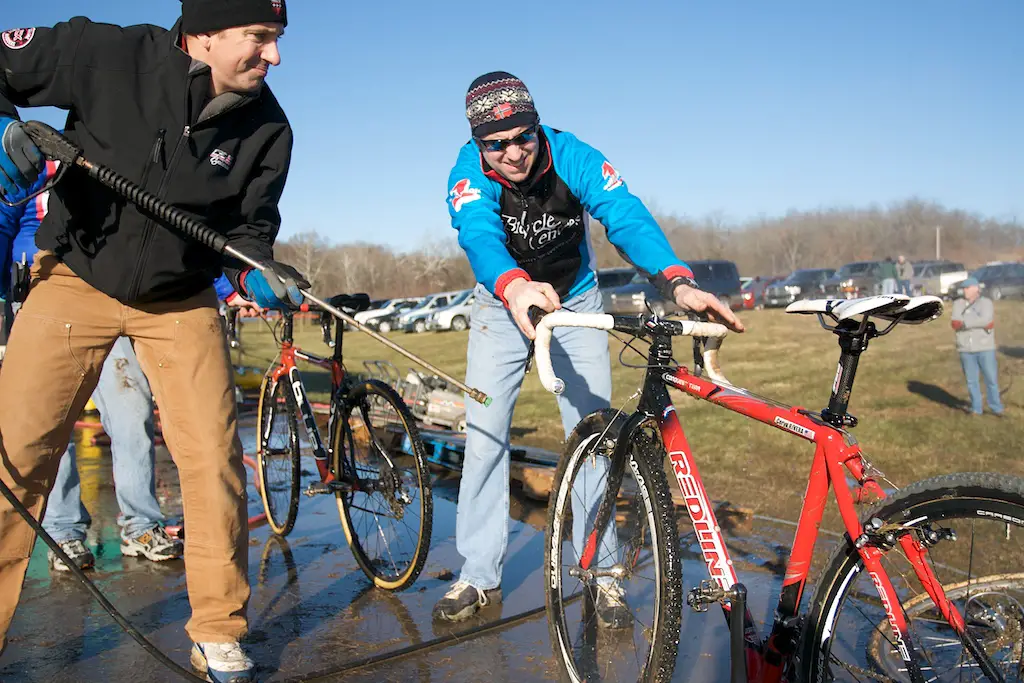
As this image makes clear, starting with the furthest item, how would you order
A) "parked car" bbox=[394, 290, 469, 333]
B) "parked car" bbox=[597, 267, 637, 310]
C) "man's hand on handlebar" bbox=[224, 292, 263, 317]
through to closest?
"parked car" bbox=[394, 290, 469, 333], "parked car" bbox=[597, 267, 637, 310], "man's hand on handlebar" bbox=[224, 292, 263, 317]

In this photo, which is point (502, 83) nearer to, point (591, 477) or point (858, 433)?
point (591, 477)

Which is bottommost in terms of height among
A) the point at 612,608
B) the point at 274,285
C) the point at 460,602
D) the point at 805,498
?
the point at 460,602

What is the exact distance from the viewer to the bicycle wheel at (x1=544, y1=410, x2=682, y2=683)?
296 centimetres

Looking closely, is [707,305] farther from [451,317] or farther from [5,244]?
[451,317]

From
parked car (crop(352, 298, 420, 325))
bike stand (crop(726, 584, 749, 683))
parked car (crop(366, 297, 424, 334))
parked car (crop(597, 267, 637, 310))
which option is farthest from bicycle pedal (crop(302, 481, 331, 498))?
parked car (crop(352, 298, 420, 325))

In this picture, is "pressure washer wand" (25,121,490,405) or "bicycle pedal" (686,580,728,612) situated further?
"pressure washer wand" (25,121,490,405)

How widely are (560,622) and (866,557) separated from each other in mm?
1152

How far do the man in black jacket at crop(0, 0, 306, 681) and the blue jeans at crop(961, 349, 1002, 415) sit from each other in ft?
35.2

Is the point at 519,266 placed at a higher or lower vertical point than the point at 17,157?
lower

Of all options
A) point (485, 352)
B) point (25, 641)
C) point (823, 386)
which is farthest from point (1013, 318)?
point (25, 641)

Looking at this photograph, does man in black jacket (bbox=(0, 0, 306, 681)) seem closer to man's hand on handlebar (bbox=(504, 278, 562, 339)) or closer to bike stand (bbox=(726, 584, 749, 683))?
man's hand on handlebar (bbox=(504, 278, 562, 339))

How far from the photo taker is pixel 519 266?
12.1ft

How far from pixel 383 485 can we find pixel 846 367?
250 cm

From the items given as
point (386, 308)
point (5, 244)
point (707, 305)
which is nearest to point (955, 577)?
point (707, 305)
